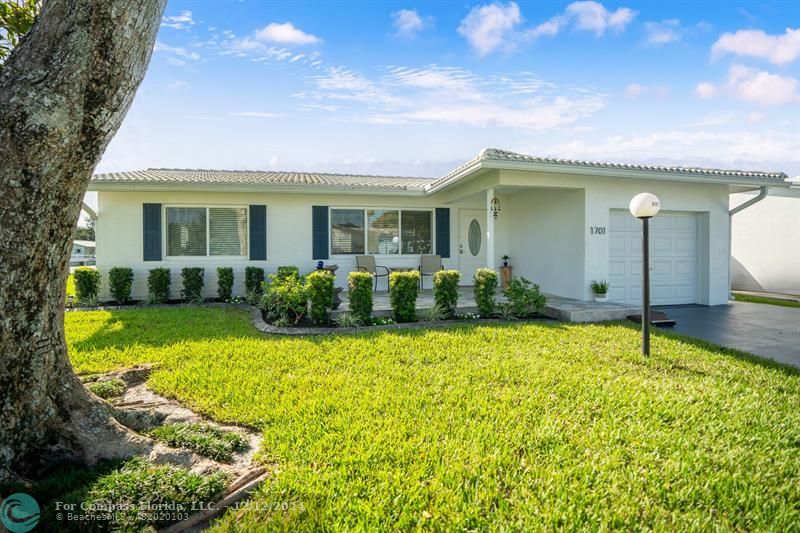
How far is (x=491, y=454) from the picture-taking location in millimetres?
2697

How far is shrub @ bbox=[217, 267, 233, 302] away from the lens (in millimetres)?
9414

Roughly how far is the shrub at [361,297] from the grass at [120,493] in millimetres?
4538

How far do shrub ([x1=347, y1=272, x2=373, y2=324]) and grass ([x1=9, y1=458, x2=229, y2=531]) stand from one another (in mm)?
4538


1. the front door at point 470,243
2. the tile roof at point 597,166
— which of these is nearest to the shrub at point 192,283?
the tile roof at point 597,166

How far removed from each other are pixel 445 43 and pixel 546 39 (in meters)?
2.27

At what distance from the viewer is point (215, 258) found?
9.84 meters

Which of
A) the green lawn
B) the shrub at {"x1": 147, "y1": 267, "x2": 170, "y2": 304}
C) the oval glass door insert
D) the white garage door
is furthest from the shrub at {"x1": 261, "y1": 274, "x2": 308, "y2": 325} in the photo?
the white garage door

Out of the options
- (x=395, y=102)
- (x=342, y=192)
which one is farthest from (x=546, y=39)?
(x=342, y=192)

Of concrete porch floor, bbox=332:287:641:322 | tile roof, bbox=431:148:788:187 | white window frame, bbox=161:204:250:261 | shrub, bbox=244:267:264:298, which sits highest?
tile roof, bbox=431:148:788:187

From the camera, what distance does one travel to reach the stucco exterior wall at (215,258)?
9.35m

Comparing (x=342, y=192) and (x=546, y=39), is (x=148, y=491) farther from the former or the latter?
(x=546, y=39)

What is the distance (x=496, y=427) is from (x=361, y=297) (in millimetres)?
4161

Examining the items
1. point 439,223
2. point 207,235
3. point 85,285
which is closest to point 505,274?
point 439,223

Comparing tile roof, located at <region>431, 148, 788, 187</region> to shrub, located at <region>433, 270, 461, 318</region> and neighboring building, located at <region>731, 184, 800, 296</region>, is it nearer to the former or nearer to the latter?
shrub, located at <region>433, 270, 461, 318</region>
